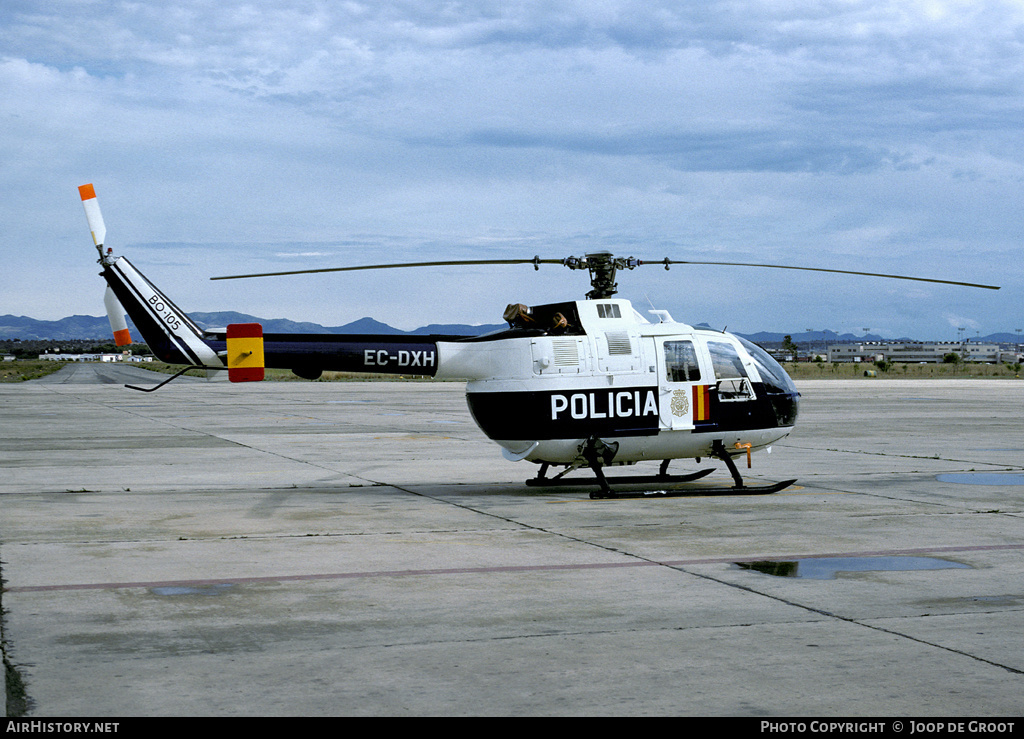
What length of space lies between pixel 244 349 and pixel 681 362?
21.6ft

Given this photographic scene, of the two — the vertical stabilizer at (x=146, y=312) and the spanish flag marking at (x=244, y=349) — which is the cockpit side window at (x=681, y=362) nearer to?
the spanish flag marking at (x=244, y=349)

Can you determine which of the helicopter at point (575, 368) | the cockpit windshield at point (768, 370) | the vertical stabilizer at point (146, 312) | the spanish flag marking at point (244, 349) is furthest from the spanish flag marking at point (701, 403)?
the vertical stabilizer at point (146, 312)

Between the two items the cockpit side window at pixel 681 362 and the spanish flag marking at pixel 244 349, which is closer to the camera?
the spanish flag marking at pixel 244 349

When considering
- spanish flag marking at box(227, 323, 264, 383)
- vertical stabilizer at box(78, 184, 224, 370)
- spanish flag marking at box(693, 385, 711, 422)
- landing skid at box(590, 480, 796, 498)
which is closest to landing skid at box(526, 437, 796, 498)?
landing skid at box(590, 480, 796, 498)

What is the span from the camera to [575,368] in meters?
15.4

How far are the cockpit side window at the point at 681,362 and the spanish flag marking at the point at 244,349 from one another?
6.14m

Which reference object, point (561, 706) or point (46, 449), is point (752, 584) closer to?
point (561, 706)

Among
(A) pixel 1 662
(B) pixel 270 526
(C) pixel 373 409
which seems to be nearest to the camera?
(A) pixel 1 662

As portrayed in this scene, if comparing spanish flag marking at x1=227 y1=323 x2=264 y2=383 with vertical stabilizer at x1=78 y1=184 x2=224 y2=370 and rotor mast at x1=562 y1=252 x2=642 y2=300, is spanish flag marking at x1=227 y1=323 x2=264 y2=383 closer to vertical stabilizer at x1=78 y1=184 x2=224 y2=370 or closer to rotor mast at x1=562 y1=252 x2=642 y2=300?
vertical stabilizer at x1=78 y1=184 x2=224 y2=370

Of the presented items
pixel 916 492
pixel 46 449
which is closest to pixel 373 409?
pixel 46 449

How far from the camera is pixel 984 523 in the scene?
→ 12.6 metres

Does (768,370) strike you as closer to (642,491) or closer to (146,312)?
(642,491)

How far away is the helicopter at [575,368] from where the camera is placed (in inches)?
593
